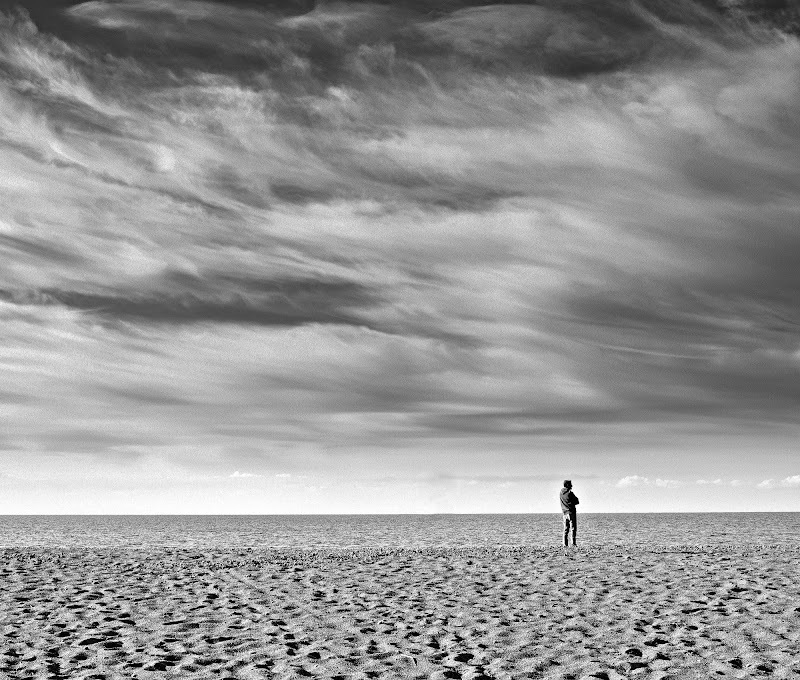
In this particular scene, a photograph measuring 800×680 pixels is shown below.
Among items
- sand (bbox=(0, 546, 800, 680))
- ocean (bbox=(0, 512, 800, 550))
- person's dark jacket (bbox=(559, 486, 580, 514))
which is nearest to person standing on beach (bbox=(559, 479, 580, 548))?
person's dark jacket (bbox=(559, 486, 580, 514))

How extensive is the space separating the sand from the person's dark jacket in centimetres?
664

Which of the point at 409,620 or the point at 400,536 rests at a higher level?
the point at 400,536

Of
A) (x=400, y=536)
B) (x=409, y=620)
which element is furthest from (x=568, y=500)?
(x=400, y=536)

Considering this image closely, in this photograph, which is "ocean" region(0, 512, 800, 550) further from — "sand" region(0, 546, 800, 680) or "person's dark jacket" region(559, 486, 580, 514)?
"sand" region(0, 546, 800, 680)

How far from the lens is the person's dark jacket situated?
107ft

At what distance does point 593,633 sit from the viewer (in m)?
14.6

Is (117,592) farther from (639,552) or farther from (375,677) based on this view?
(639,552)

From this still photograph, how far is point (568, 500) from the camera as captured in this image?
32562 millimetres

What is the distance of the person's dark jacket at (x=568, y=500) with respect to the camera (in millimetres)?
32531

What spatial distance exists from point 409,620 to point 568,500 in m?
17.8

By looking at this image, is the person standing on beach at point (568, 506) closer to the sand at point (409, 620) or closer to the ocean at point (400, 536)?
the ocean at point (400, 536)

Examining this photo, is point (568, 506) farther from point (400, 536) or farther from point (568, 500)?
point (400, 536)

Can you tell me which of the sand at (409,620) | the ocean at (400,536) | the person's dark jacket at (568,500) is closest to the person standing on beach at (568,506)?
the person's dark jacket at (568,500)

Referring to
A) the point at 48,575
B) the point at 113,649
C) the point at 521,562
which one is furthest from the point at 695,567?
the point at 48,575
